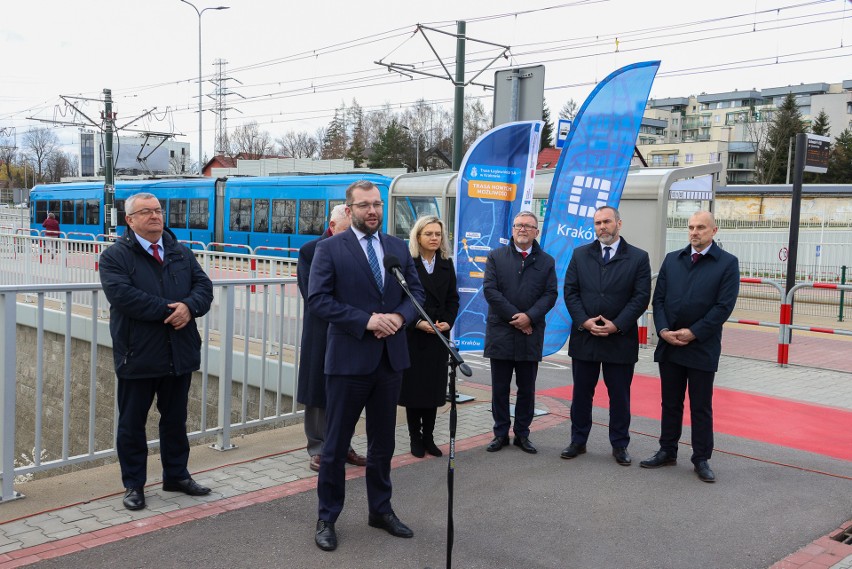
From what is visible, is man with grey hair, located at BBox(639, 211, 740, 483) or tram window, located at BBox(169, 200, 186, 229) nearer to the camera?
man with grey hair, located at BBox(639, 211, 740, 483)

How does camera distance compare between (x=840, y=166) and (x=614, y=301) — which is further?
(x=840, y=166)

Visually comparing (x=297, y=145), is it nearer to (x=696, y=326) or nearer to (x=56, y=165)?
(x=56, y=165)

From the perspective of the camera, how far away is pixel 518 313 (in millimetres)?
5930

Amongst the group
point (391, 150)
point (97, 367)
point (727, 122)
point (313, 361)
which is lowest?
point (97, 367)

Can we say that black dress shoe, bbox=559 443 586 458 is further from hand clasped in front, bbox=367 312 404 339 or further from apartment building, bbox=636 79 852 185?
apartment building, bbox=636 79 852 185

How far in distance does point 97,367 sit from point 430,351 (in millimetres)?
4064

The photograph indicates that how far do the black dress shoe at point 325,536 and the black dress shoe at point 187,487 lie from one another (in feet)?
3.30

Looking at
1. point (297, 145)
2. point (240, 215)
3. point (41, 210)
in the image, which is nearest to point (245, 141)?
point (297, 145)

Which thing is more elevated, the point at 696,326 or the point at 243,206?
the point at 243,206

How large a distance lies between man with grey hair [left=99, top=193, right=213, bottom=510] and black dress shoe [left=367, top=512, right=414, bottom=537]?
118 cm

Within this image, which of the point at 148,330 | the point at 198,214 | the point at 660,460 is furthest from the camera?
the point at 198,214

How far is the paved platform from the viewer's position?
4.06 metres

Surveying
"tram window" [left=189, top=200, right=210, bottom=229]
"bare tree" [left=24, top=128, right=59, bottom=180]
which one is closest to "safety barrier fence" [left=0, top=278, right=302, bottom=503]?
"tram window" [left=189, top=200, right=210, bottom=229]

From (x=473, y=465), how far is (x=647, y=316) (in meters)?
6.78
